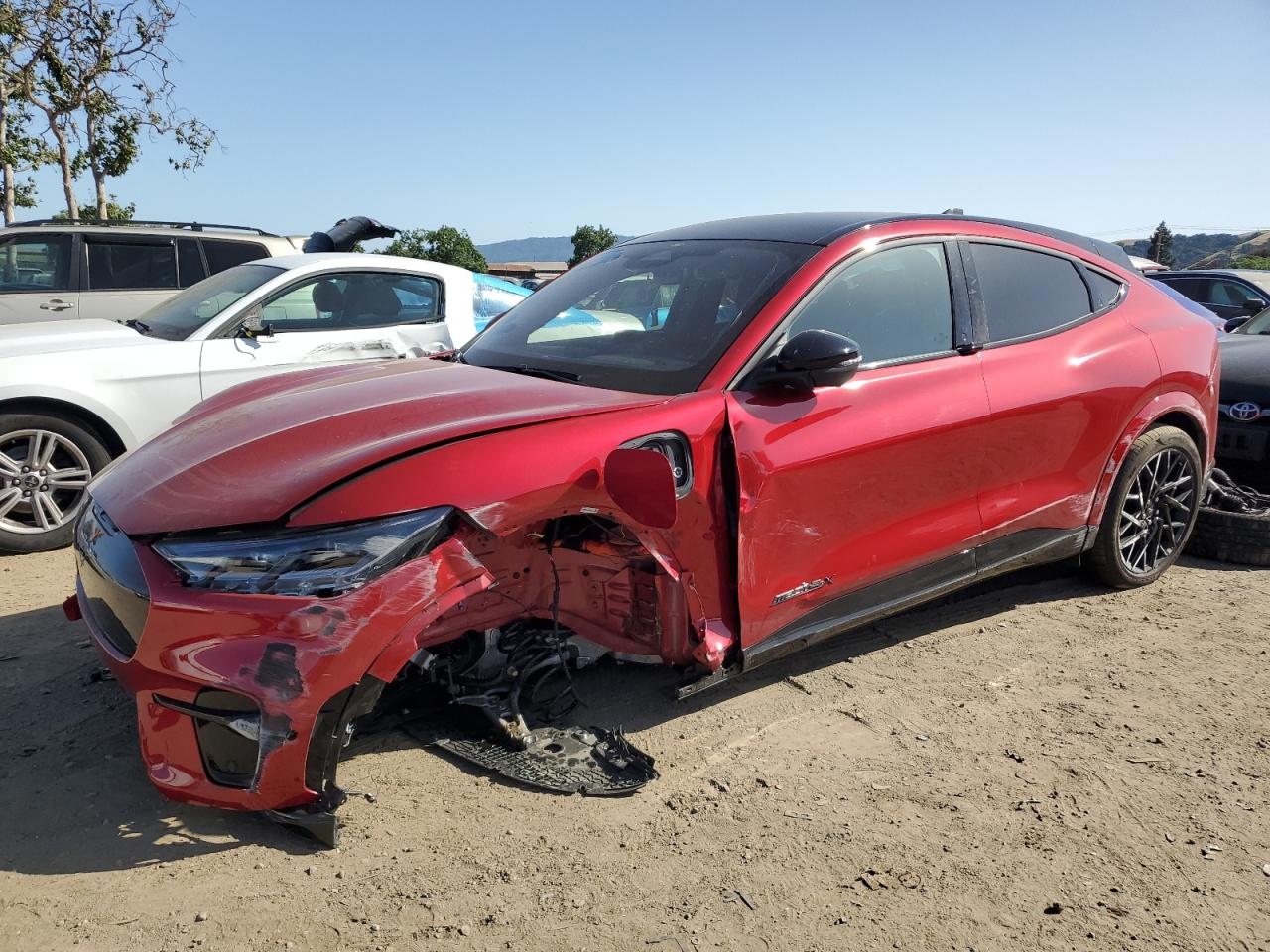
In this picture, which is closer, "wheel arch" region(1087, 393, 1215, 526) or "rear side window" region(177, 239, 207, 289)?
"wheel arch" region(1087, 393, 1215, 526)

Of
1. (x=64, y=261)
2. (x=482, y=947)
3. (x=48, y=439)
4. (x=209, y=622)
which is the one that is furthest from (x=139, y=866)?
(x=64, y=261)

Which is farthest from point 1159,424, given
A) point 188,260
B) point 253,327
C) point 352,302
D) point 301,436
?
point 188,260

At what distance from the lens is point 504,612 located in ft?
9.87

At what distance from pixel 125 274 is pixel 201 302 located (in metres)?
3.21

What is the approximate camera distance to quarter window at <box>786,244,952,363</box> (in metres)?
3.30

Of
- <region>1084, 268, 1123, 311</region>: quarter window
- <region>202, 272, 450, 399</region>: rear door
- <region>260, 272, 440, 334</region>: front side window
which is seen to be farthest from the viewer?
<region>260, 272, 440, 334</region>: front side window

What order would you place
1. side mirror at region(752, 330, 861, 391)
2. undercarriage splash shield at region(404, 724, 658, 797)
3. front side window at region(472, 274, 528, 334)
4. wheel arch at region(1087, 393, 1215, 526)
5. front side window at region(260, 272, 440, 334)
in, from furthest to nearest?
front side window at region(472, 274, 528, 334) → front side window at region(260, 272, 440, 334) → wheel arch at region(1087, 393, 1215, 526) → side mirror at region(752, 330, 861, 391) → undercarriage splash shield at region(404, 724, 658, 797)

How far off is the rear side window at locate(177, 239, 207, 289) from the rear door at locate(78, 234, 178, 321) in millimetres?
52

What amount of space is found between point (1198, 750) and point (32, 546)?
5483 mm

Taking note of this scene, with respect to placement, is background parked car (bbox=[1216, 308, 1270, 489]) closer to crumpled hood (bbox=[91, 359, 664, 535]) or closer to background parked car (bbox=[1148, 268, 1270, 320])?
crumpled hood (bbox=[91, 359, 664, 535])

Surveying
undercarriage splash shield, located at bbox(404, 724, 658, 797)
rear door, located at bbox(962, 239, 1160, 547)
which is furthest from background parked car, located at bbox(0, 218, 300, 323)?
rear door, located at bbox(962, 239, 1160, 547)

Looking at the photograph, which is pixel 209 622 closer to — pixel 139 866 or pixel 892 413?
pixel 139 866

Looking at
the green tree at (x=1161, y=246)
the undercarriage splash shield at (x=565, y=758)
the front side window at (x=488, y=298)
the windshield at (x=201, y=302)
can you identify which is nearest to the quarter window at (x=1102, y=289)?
the undercarriage splash shield at (x=565, y=758)

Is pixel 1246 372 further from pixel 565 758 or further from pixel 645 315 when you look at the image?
pixel 565 758
